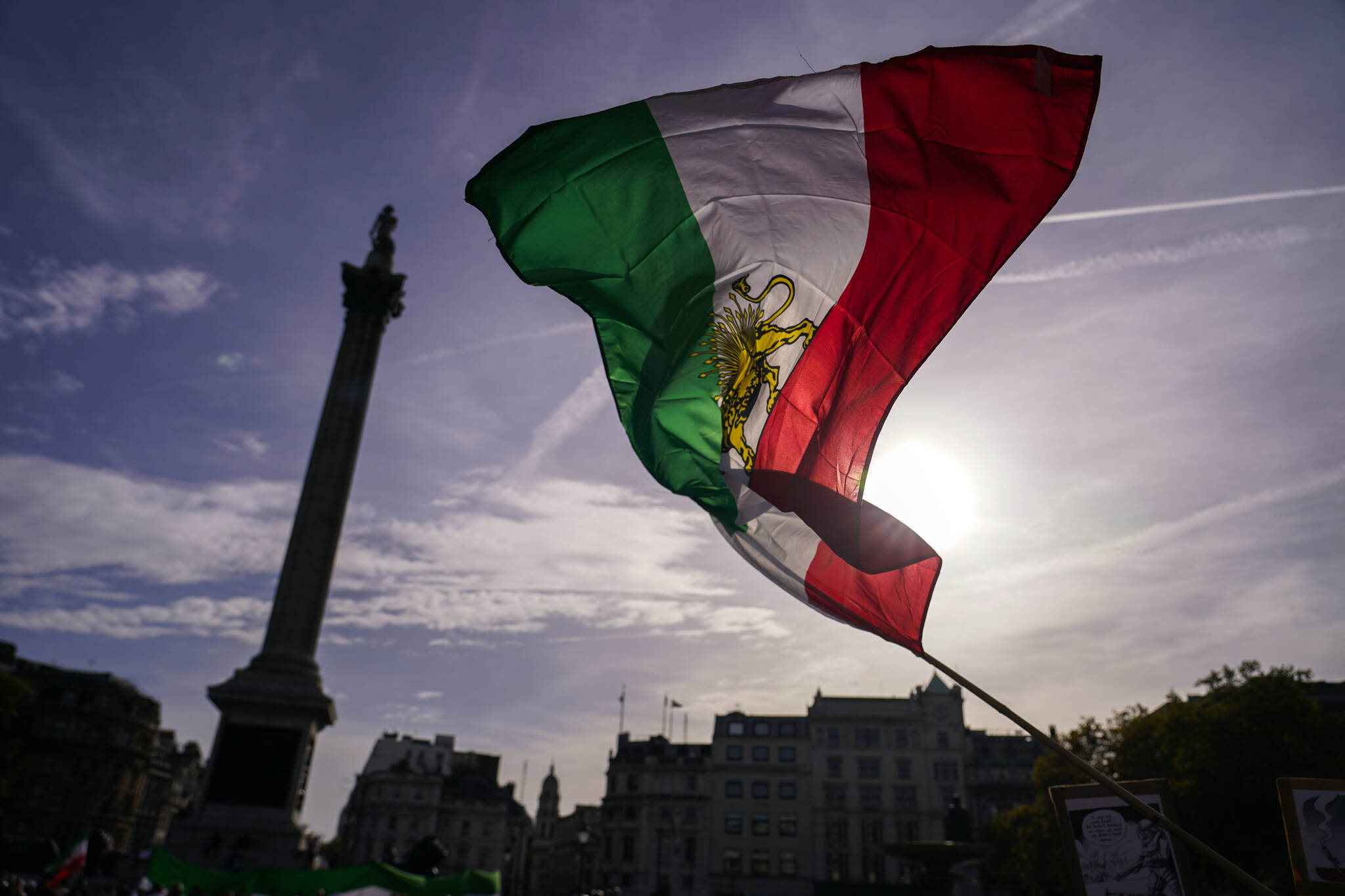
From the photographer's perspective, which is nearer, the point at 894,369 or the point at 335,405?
the point at 894,369

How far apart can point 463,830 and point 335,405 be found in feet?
190

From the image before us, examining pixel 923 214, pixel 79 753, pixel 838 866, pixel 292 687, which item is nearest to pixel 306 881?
pixel 292 687

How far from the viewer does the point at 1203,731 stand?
31188 millimetres

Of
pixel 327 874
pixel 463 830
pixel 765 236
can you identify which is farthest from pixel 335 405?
pixel 463 830

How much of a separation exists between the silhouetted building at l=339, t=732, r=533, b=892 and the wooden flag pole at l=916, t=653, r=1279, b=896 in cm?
7674

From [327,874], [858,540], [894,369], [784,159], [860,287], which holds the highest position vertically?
[784,159]

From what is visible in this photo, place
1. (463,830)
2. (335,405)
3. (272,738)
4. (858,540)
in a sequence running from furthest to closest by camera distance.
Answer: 1. (463,830)
2. (335,405)
3. (272,738)
4. (858,540)

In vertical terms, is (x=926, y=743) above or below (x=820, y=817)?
above

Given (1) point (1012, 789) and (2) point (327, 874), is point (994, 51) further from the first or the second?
(1) point (1012, 789)

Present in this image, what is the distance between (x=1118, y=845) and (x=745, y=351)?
175 inches

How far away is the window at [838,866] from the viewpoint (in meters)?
64.2

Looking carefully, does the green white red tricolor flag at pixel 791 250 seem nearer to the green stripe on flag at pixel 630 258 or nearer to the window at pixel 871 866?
the green stripe on flag at pixel 630 258

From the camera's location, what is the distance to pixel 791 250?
7.17 m

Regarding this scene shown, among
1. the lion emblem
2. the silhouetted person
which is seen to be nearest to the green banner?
the silhouetted person
